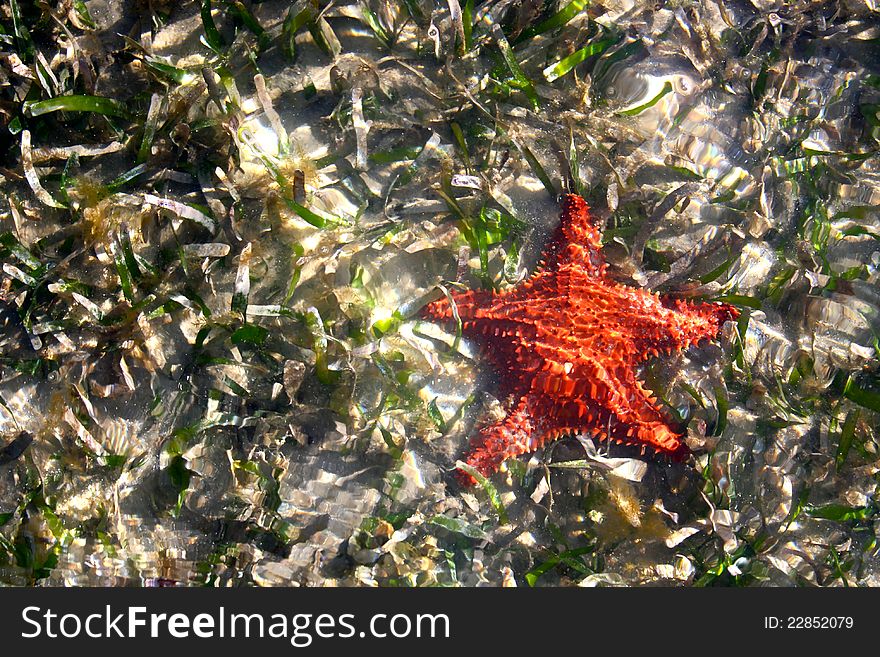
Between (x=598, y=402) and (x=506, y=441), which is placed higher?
(x=598, y=402)

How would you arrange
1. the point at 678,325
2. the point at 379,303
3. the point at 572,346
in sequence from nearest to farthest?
the point at 572,346, the point at 678,325, the point at 379,303

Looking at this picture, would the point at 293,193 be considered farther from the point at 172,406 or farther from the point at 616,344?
the point at 616,344

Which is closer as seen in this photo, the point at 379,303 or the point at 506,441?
the point at 506,441

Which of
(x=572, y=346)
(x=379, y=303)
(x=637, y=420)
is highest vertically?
(x=379, y=303)

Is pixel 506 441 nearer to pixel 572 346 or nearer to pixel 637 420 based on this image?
pixel 572 346
